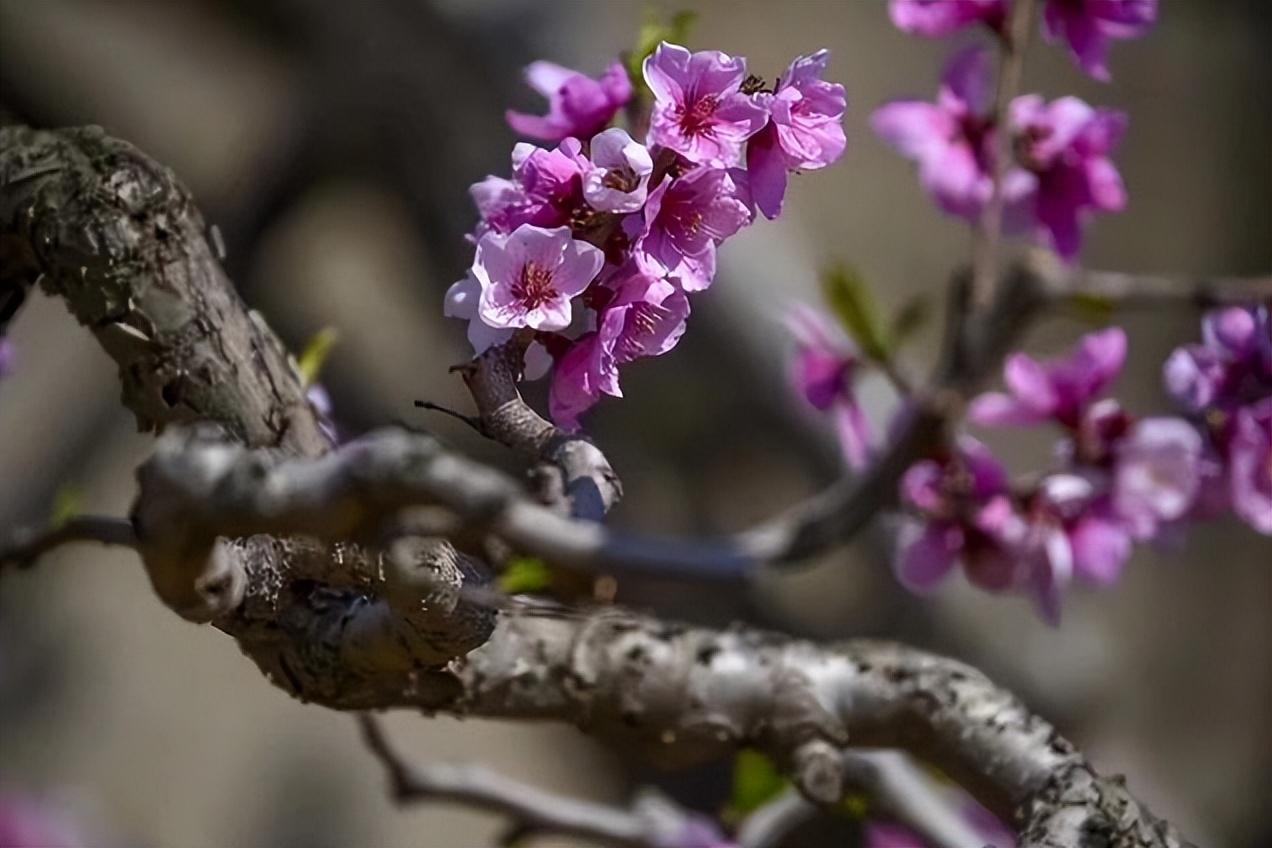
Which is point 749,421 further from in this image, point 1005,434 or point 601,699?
point 601,699

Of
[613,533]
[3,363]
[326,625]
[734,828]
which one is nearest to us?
[613,533]

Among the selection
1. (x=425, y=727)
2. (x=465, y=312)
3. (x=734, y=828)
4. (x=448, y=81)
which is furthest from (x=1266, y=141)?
(x=465, y=312)

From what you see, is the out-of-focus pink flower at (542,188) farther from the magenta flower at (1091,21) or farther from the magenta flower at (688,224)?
the magenta flower at (1091,21)

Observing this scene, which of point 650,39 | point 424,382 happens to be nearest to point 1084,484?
point 650,39

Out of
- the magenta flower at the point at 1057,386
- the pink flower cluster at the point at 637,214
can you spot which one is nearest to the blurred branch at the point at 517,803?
the magenta flower at the point at 1057,386

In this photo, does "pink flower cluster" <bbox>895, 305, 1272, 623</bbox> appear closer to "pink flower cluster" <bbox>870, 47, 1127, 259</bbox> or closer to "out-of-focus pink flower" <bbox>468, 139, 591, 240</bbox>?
"pink flower cluster" <bbox>870, 47, 1127, 259</bbox>

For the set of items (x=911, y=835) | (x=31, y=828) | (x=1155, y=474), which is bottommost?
(x=31, y=828)

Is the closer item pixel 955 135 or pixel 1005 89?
pixel 1005 89

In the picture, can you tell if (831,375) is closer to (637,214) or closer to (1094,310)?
(1094,310)
